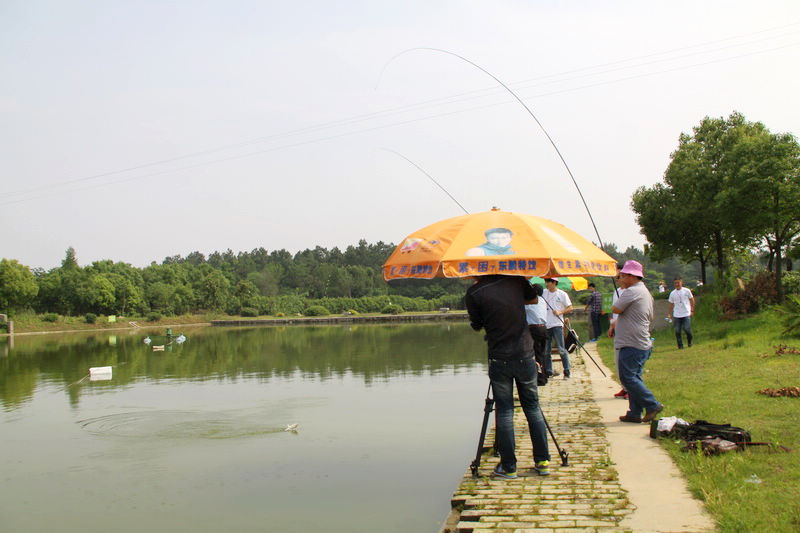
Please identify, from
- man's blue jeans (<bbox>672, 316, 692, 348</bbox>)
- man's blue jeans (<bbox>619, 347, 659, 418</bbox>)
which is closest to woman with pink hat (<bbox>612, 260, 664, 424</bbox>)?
man's blue jeans (<bbox>619, 347, 659, 418</bbox>)

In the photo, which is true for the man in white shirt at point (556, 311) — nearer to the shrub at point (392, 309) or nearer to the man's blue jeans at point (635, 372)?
the man's blue jeans at point (635, 372)

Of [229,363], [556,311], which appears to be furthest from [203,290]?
[556,311]

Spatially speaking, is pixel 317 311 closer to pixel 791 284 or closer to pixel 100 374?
pixel 100 374

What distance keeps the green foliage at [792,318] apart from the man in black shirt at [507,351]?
10084mm

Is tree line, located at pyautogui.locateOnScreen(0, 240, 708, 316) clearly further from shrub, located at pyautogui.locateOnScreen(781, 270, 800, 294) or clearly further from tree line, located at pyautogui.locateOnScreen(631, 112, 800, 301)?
shrub, located at pyautogui.locateOnScreen(781, 270, 800, 294)

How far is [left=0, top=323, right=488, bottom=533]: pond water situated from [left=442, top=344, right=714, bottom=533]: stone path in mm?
1107

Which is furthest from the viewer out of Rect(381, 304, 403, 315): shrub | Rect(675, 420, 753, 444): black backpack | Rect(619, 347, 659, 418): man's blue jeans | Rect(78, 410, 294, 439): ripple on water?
Rect(381, 304, 403, 315): shrub

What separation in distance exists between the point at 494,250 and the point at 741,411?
386 cm

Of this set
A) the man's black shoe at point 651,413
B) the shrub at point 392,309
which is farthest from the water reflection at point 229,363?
the shrub at point 392,309

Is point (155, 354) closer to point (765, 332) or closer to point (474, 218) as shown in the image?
point (765, 332)

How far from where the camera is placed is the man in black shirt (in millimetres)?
5805

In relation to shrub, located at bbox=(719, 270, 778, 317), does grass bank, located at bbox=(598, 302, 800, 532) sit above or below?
below

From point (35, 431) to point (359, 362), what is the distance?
1249cm

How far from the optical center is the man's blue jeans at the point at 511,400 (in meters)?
5.82
